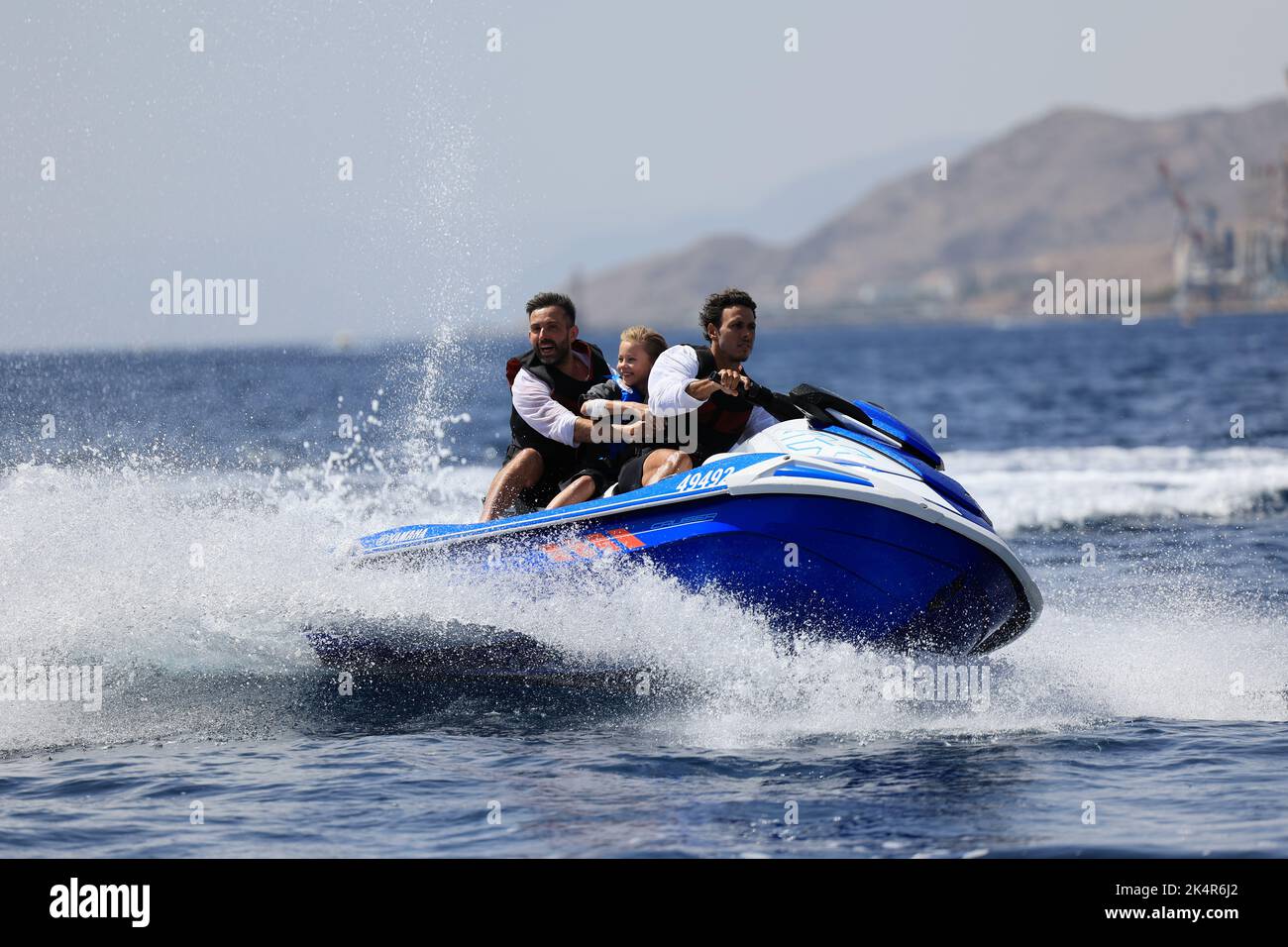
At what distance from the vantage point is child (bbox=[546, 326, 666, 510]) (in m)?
8.05

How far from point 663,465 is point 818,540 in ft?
3.55

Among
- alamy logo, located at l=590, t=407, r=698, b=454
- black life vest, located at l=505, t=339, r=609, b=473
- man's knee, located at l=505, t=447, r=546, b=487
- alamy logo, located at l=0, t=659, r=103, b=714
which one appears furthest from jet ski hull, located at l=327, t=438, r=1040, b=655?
alamy logo, located at l=0, t=659, r=103, b=714

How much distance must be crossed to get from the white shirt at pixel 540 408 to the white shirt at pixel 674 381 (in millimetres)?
571

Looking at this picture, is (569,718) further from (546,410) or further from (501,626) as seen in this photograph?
(546,410)

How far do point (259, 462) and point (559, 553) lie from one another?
17106 mm

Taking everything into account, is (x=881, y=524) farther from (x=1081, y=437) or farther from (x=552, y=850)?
(x=1081, y=437)

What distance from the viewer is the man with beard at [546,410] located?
8172 mm

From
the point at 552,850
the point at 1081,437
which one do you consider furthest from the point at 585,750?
the point at 1081,437

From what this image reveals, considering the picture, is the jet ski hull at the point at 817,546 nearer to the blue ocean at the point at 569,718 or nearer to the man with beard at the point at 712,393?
the blue ocean at the point at 569,718
